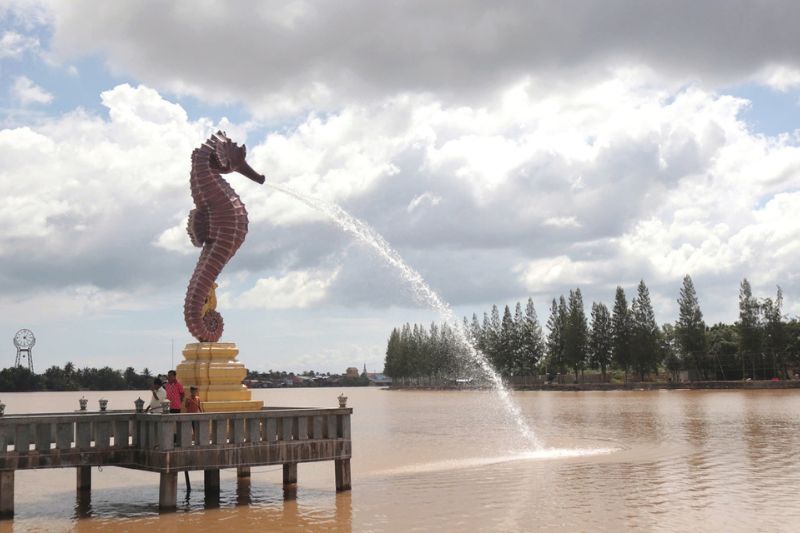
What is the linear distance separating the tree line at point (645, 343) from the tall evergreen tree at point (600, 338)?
14 centimetres

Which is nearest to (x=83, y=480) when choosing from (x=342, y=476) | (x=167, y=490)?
(x=167, y=490)

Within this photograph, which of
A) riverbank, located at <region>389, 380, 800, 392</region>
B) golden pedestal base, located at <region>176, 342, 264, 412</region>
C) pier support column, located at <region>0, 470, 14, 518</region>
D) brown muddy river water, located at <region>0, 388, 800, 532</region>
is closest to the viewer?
brown muddy river water, located at <region>0, 388, 800, 532</region>

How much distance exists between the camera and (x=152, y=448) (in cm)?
2103

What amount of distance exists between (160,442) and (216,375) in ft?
10.8

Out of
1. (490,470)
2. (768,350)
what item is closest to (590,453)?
(490,470)

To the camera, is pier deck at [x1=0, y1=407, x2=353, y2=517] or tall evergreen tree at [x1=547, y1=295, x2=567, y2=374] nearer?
pier deck at [x1=0, y1=407, x2=353, y2=517]

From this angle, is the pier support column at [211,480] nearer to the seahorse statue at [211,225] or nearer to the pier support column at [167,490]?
the pier support column at [167,490]

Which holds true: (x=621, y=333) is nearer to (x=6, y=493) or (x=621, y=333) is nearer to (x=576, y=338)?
(x=576, y=338)

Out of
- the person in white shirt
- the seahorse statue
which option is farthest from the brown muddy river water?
the seahorse statue

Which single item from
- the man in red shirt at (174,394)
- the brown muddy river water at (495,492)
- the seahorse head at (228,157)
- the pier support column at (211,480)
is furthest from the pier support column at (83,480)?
the seahorse head at (228,157)

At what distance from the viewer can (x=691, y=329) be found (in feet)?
399

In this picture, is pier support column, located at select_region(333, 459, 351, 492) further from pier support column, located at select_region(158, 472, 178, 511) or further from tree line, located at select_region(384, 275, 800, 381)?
tree line, located at select_region(384, 275, 800, 381)

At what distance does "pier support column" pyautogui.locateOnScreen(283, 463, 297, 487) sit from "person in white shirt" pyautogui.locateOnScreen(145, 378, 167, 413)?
12.4 ft

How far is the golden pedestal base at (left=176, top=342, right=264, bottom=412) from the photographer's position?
922 inches
